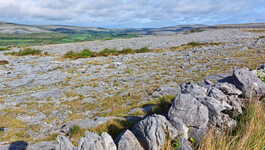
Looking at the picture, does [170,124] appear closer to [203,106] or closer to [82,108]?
[203,106]

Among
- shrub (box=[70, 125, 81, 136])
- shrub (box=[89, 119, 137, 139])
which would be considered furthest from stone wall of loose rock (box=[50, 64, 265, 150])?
shrub (box=[70, 125, 81, 136])

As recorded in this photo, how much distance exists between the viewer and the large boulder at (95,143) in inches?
151

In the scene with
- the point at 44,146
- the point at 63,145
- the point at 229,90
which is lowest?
the point at 44,146

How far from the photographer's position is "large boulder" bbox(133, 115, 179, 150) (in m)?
4.31

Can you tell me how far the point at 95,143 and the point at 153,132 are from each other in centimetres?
149

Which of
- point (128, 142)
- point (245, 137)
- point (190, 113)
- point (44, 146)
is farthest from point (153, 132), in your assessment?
point (44, 146)

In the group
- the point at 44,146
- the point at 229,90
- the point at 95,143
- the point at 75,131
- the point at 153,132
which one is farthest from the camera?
the point at 229,90

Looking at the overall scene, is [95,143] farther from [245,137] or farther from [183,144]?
[245,137]

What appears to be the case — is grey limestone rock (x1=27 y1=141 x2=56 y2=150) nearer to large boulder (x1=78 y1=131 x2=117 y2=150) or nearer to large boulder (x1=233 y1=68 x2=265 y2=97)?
large boulder (x1=78 y1=131 x2=117 y2=150)

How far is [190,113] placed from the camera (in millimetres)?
5270

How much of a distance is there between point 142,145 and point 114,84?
29.5 ft

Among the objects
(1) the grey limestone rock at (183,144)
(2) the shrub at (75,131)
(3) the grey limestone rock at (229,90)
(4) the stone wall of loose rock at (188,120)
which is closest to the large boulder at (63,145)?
(4) the stone wall of loose rock at (188,120)

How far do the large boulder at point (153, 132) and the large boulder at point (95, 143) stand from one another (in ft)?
2.75

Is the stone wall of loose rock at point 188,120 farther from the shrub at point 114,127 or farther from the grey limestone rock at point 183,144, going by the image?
the shrub at point 114,127
